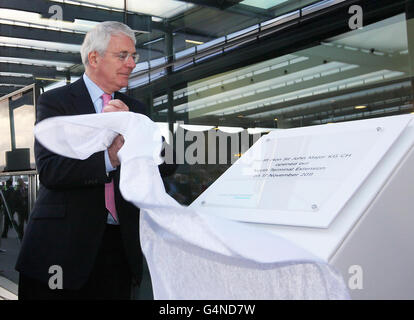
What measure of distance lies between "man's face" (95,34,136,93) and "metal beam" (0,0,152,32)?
2397 mm

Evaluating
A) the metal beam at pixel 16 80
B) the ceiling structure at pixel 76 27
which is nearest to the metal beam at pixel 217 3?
the ceiling structure at pixel 76 27

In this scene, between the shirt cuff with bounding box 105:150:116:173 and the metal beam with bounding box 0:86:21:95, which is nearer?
the shirt cuff with bounding box 105:150:116:173

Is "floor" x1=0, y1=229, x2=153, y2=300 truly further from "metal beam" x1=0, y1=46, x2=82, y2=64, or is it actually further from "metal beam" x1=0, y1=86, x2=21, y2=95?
"metal beam" x1=0, y1=46, x2=82, y2=64

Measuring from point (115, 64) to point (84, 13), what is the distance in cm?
271

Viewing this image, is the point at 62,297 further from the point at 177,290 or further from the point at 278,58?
the point at 278,58

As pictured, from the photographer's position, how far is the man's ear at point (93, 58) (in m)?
1.46

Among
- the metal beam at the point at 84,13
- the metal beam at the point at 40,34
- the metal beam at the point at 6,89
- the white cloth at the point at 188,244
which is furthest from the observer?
the metal beam at the point at 6,89

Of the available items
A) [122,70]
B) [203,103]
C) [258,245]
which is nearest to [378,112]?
[203,103]

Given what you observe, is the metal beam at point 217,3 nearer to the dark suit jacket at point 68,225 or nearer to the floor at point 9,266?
the dark suit jacket at point 68,225

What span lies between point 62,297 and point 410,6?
240cm

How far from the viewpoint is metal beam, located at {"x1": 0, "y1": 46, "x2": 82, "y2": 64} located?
12.8ft

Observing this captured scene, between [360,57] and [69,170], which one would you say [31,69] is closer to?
[360,57]

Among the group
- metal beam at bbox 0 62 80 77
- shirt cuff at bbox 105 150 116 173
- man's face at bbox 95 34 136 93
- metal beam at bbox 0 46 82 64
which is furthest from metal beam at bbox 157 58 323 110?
shirt cuff at bbox 105 150 116 173

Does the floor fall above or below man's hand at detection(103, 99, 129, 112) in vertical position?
below
